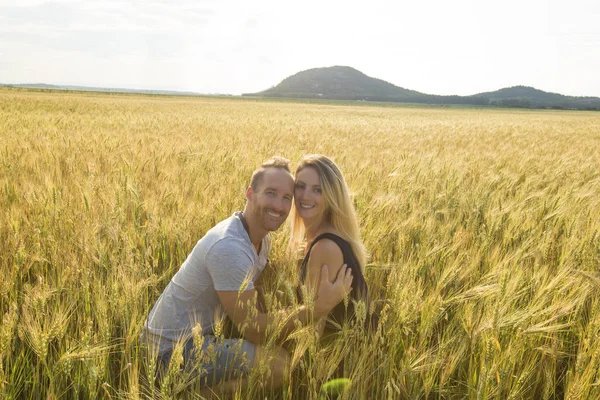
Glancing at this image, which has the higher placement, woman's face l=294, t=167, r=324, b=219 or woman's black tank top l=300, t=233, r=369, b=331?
woman's face l=294, t=167, r=324, b=219

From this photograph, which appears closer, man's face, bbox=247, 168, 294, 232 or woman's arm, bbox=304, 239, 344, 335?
woman's arm, bbox=304, 239, 344, 335

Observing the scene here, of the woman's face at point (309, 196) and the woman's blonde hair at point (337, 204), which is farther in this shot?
the woman's face at point (309, 196)

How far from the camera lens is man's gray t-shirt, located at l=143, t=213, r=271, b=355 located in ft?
6.28

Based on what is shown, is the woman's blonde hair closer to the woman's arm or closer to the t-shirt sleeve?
the woman's arm

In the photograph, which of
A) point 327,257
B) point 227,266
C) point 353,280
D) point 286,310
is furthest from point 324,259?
point 227,266

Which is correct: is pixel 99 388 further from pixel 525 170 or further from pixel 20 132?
pixel 20 132

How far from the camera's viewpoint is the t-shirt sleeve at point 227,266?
75.2 inches

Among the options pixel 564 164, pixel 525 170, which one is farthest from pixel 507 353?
pixel 564 164

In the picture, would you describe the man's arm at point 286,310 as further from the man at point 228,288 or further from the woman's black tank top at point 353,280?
the woman's black tank top at point 353,280

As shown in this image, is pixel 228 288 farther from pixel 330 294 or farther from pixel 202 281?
pixel 330 294

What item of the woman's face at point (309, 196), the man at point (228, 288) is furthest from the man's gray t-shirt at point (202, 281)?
the woman's face at point (309, 196)

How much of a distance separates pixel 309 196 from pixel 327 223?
190 millimetres

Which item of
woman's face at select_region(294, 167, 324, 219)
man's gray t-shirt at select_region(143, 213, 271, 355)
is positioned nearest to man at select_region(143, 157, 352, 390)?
man's gray t-shirt at select_region(143, 213, 271, 355)

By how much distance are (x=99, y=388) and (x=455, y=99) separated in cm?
15965
